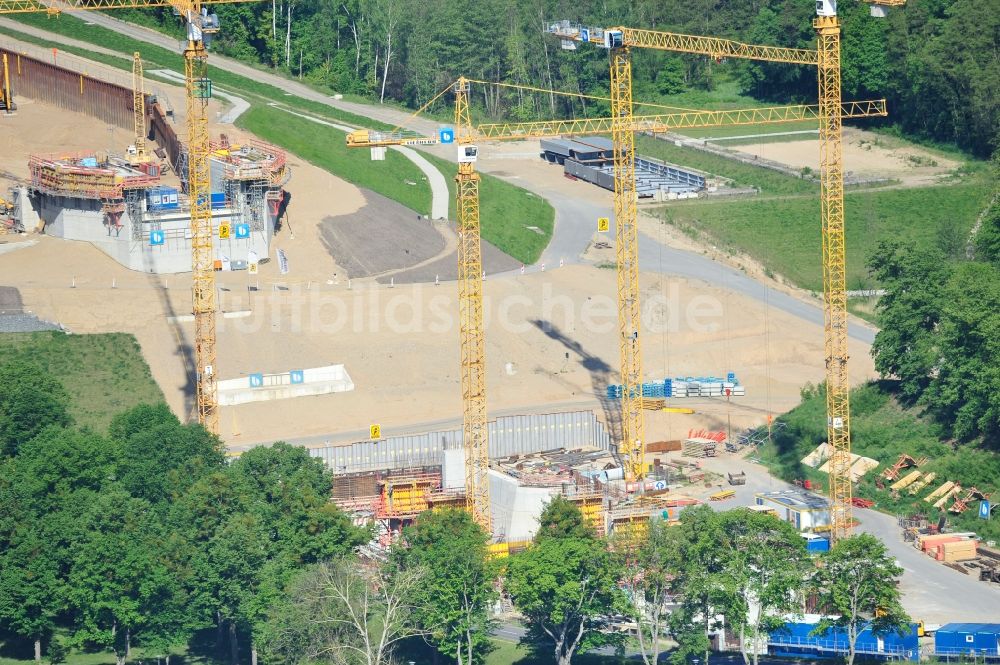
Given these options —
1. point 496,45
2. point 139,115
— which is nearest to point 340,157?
point 139,115

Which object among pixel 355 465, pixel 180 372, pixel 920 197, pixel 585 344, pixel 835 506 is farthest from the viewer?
pixel 920 197

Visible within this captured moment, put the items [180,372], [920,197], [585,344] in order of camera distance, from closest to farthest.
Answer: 1. [180,372]
2. [585,344]
3. [920,197]

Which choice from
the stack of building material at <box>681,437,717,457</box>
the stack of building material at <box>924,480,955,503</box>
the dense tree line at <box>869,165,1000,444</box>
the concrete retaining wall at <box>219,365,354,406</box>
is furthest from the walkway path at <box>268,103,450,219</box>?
the stack of building material at <box>924,480,955,503</box>

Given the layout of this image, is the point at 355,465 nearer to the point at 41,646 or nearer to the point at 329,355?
the point at 329,355

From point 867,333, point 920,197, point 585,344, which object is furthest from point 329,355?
point 920,197

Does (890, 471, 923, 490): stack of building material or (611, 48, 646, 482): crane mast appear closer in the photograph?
(890, 471, 923, 490): stack of building material

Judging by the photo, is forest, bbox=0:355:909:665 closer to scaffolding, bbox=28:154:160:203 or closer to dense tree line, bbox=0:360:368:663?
dense tree line, bbox=0:360:368:663

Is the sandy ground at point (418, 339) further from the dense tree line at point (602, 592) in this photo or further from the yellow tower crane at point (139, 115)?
the dense tree line at point (602, 592)

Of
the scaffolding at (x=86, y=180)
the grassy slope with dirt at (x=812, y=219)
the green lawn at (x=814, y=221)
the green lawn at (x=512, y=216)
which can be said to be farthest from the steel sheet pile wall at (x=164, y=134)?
the green lawn at (x=814, y=221)
